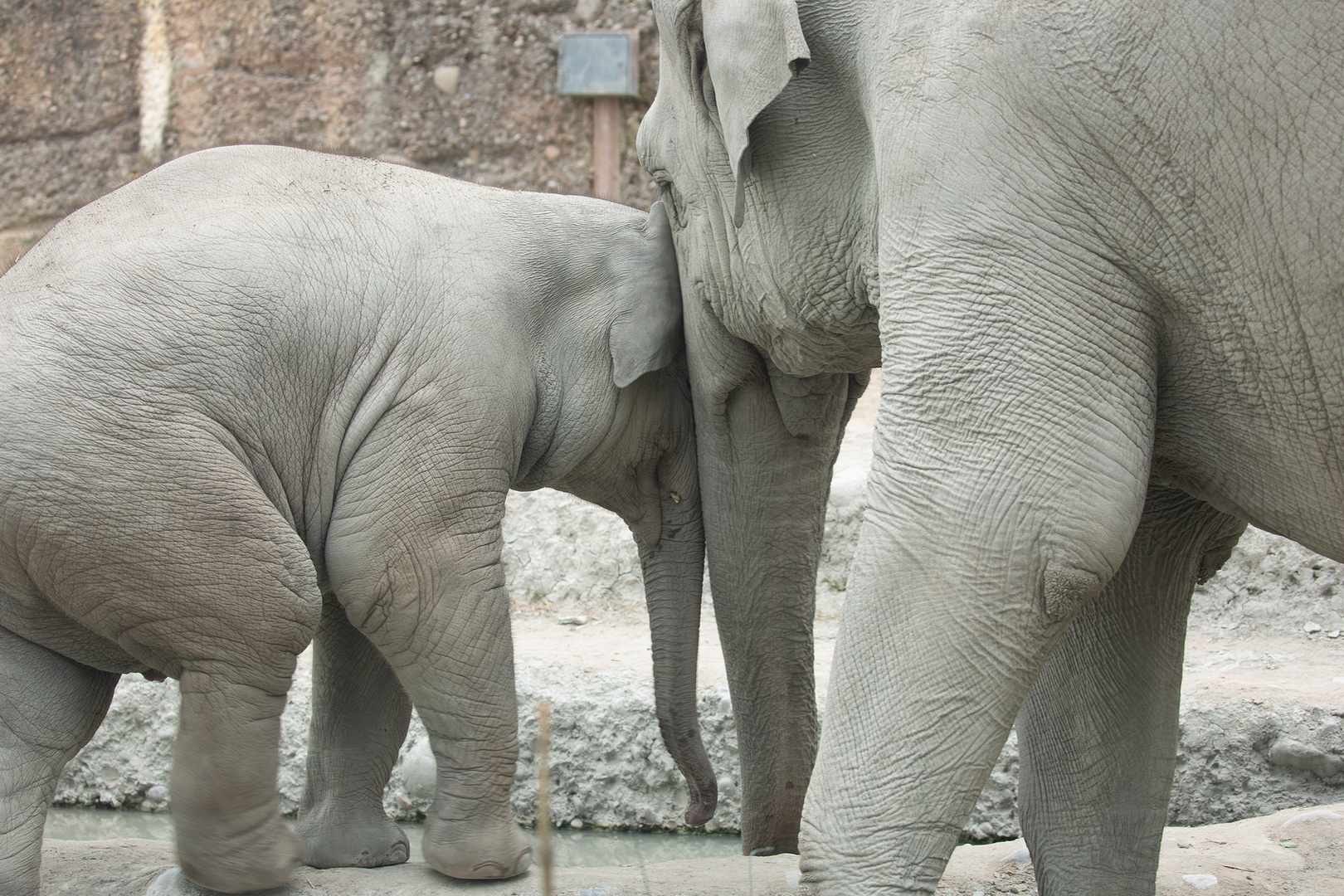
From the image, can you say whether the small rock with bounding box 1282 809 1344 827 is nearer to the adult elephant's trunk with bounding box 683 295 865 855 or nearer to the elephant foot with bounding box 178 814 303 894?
the adult elephant's trunk with bounding box 683 295 865 855

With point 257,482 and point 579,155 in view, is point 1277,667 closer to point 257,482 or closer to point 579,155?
point 257,482

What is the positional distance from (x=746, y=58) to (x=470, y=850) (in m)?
1.41

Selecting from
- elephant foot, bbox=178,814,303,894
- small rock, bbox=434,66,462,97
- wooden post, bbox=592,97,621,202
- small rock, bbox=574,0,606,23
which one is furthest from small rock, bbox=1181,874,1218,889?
small rock, bbox=434,66,462,97

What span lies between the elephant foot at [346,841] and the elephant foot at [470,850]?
35 cm

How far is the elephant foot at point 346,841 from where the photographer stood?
2.67 metres

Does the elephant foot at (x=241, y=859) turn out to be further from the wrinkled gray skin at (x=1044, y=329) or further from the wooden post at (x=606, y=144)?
the wooden post at (x=606, y=144)

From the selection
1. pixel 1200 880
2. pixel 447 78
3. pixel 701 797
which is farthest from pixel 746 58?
pixel 447 78

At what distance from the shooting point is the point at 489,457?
93.4 inches

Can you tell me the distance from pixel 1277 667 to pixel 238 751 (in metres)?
2.77

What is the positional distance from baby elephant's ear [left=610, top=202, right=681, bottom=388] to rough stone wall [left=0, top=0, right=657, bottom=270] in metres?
3.59

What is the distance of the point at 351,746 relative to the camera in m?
2.76

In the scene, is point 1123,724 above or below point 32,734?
above

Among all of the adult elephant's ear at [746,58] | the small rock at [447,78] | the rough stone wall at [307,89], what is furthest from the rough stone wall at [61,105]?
the adult elephant's ear at [746,58]

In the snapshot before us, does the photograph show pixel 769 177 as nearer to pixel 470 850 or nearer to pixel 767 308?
pixel 767 308
